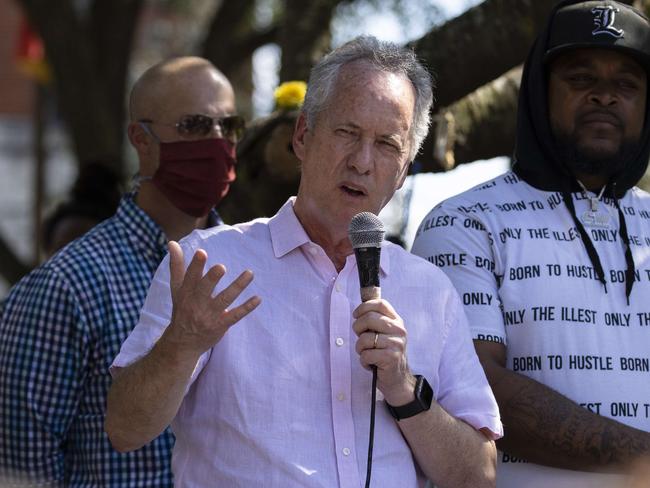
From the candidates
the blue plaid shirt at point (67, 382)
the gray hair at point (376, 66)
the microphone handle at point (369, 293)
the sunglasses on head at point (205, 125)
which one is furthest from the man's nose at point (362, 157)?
the sunglasses on head at point (205, 125)

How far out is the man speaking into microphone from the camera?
3309mm

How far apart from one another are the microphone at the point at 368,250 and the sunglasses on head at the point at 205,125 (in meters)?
1.95

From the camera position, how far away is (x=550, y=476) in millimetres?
4070

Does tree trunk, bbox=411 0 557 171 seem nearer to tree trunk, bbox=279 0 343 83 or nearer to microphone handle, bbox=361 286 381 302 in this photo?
tree trunk, bbox=279 0 343 83

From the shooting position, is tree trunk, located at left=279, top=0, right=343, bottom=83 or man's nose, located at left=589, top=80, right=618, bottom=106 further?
tree trunk, located at left=279, top=0, right=343, bottom=83

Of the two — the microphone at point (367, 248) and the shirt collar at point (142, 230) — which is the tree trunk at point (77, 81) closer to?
the shirt collar at point (142, 230)

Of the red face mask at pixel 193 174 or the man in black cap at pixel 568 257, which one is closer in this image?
the man in black cap at pixel 568 257

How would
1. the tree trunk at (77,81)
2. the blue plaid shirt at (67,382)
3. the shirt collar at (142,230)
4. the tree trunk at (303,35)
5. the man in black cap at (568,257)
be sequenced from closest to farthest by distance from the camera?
the man in black cap at (568,257) < the blue plaid shirt at (67,382) < the shirt collar at (142,230) < the tree trunk at (303,35) < the tree trunk at (77,81)

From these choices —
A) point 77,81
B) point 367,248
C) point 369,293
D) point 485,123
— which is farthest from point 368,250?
point 77,81

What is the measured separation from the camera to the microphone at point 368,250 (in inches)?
131

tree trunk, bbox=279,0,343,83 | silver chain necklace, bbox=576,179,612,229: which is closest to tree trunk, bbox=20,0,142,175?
tree trunk, bbox=279,0,343,83

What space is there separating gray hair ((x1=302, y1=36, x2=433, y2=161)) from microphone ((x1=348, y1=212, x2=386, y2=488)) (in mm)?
575

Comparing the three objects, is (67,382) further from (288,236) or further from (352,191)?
(352,191)

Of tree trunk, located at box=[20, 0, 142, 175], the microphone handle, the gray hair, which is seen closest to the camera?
the microphone handle
